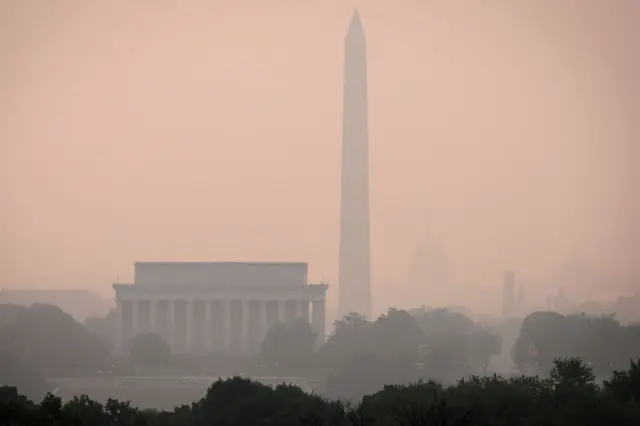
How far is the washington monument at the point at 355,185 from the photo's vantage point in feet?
589

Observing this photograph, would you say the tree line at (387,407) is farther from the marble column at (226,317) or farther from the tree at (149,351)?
the marble column at (226,317)

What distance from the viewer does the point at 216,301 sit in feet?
544

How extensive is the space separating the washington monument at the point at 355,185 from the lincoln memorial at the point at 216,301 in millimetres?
12461

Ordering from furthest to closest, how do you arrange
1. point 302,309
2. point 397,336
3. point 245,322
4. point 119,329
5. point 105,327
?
1. point 105,327
2. point 302,309
3. point 245,322
4. point 119,329
5. point 397,336

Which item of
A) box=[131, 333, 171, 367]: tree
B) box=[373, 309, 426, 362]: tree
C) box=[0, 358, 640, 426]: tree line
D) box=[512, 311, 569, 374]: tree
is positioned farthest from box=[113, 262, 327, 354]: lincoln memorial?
box=[0, 358, 640, 426]: tree line

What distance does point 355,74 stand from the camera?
18438cm

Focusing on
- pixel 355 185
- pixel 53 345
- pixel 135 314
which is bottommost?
pixel 53 345

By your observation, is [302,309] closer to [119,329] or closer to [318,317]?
[318,317]

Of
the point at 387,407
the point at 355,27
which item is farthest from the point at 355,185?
the point at 387,407

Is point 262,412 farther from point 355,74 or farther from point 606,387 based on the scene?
point 355,74

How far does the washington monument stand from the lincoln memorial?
Answer: 491 inches

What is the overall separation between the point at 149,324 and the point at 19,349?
28.9 m

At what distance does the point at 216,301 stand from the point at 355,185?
72.4 feet

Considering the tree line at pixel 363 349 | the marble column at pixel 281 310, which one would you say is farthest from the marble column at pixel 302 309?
the tree line at pixel 363 349
